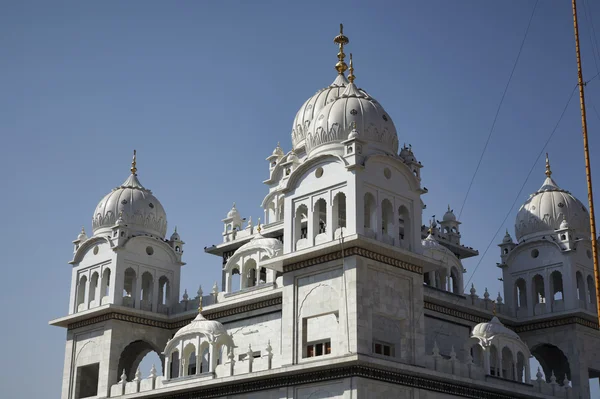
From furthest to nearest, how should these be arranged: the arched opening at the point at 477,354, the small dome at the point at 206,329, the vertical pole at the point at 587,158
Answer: the arched opening at the point at 477,354 → the small dome at the point at 206,329 → the vertical pole at the point at 587,158

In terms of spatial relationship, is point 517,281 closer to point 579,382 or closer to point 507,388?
point 579,382

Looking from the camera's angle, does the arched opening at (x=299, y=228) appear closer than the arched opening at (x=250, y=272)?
Yes

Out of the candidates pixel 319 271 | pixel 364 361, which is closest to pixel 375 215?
pixel 319 271

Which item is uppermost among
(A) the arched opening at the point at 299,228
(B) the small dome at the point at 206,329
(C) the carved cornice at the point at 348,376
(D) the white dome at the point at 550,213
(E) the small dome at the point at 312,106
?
(E) the small dome at the point at 312,106

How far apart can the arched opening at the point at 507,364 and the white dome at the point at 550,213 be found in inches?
290

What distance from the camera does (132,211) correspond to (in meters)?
42.8

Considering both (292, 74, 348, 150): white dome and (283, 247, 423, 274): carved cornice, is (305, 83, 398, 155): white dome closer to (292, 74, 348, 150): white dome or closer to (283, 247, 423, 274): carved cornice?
(283, 247, 423, 274): carved cornice

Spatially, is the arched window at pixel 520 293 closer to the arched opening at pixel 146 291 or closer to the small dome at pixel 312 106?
the small dome at pixel 312 106

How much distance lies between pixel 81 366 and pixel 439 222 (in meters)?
18.1

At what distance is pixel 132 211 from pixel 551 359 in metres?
19.5

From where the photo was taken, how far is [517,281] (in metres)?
43.3

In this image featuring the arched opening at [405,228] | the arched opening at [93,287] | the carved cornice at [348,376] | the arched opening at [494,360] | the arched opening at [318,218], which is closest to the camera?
the carved cornice at [348,376]

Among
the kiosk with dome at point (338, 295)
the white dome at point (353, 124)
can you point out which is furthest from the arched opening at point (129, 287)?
the white dome at point (353, 124)

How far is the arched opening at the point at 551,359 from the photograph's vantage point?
4294cm
